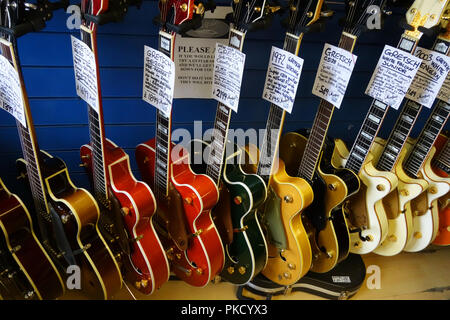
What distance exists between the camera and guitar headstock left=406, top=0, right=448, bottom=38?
122 centimetres

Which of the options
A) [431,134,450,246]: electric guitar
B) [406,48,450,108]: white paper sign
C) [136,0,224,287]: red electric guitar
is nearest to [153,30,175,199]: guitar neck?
A: [136,0,224,287]: red electric guitar

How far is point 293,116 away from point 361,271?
75cm

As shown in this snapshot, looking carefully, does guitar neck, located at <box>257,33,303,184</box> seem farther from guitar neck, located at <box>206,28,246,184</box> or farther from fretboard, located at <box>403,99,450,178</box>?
fretboard, located at <box>403,99,450,178</box>

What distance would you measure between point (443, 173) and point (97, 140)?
1.41 meters

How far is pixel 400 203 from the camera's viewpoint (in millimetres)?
1646

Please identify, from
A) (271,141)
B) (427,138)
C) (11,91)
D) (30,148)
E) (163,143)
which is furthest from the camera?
(427,138)

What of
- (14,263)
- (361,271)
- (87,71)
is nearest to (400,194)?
(361,271)

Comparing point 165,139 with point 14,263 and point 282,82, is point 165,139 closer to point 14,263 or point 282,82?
point 282,82

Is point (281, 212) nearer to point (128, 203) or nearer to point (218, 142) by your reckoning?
point (218, 142)

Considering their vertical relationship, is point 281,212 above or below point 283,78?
below

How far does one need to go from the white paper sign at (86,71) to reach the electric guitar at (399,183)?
1.10 m

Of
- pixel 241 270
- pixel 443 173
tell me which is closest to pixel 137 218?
pixel 241 270

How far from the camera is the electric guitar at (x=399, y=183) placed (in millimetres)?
1524

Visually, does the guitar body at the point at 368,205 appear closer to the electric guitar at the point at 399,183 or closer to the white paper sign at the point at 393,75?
the electric guitar at the point at 399,183
